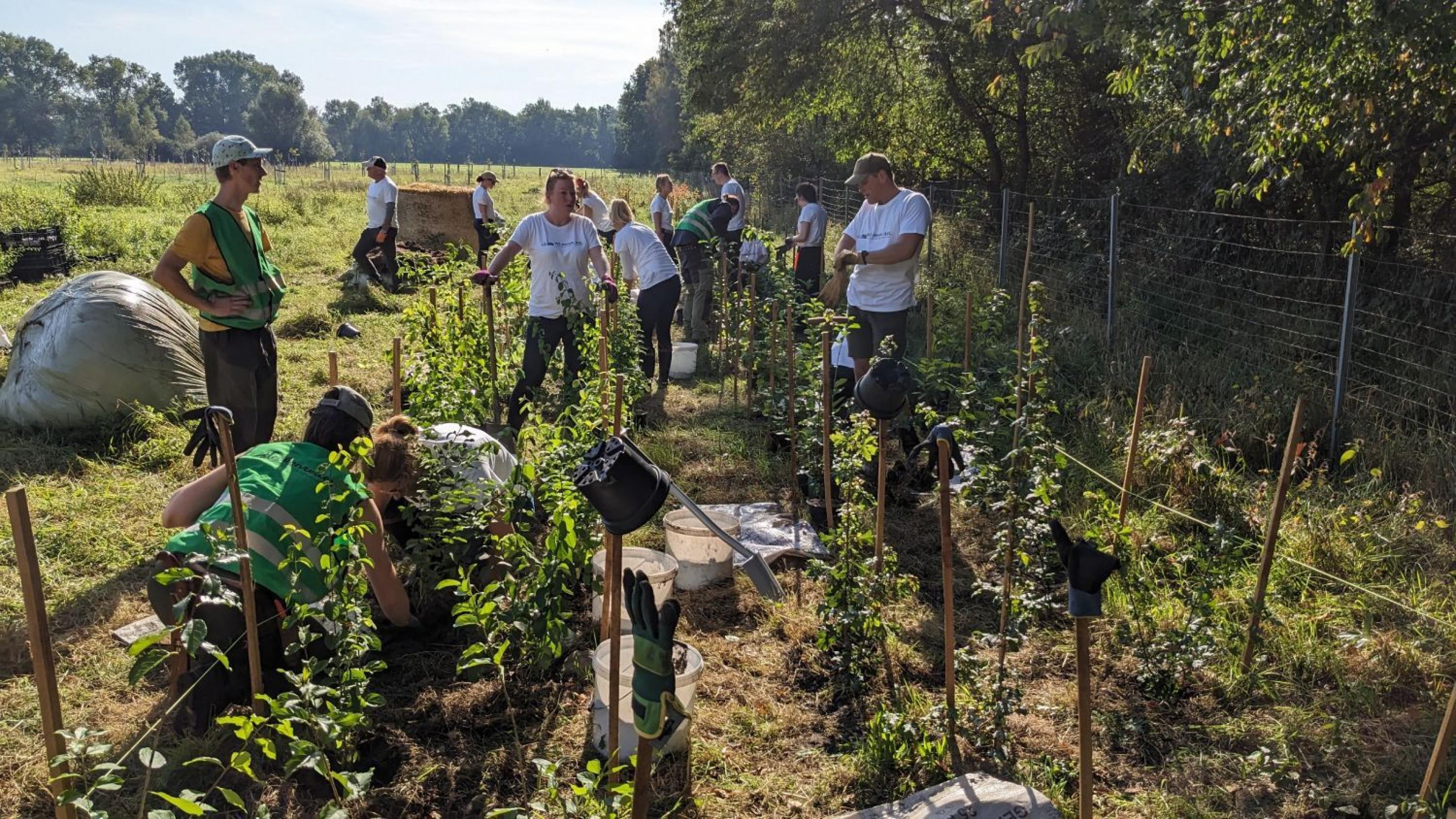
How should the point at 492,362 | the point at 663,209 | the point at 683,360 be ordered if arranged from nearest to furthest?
the point at 492,362 → the point at 683,360 → the point at 663,209

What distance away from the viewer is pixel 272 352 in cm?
401

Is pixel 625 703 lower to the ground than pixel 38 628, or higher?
lower

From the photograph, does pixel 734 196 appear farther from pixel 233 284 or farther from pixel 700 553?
pixel 233 284

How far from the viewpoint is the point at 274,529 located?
261 centimetres

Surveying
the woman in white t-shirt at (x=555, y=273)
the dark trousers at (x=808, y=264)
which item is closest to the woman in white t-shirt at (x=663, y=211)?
the dark trousers at (x=808, y=264)

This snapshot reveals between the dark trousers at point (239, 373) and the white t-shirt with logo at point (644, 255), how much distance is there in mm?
3145

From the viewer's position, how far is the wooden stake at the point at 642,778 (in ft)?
5.54

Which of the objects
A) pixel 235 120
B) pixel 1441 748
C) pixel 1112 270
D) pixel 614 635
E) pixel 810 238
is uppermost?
pixel 235 120

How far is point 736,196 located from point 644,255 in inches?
119

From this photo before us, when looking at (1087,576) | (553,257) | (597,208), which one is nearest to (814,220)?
(597,208)

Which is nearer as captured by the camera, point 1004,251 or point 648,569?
point 648,569

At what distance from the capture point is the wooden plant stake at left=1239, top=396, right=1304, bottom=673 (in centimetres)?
286

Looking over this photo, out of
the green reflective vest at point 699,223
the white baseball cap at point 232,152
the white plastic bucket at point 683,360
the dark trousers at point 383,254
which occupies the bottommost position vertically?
the white plastic bucket at point 683,360

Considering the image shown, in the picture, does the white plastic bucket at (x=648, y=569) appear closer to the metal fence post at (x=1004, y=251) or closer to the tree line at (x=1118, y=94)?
the tree line at (x=1118, y=94)
